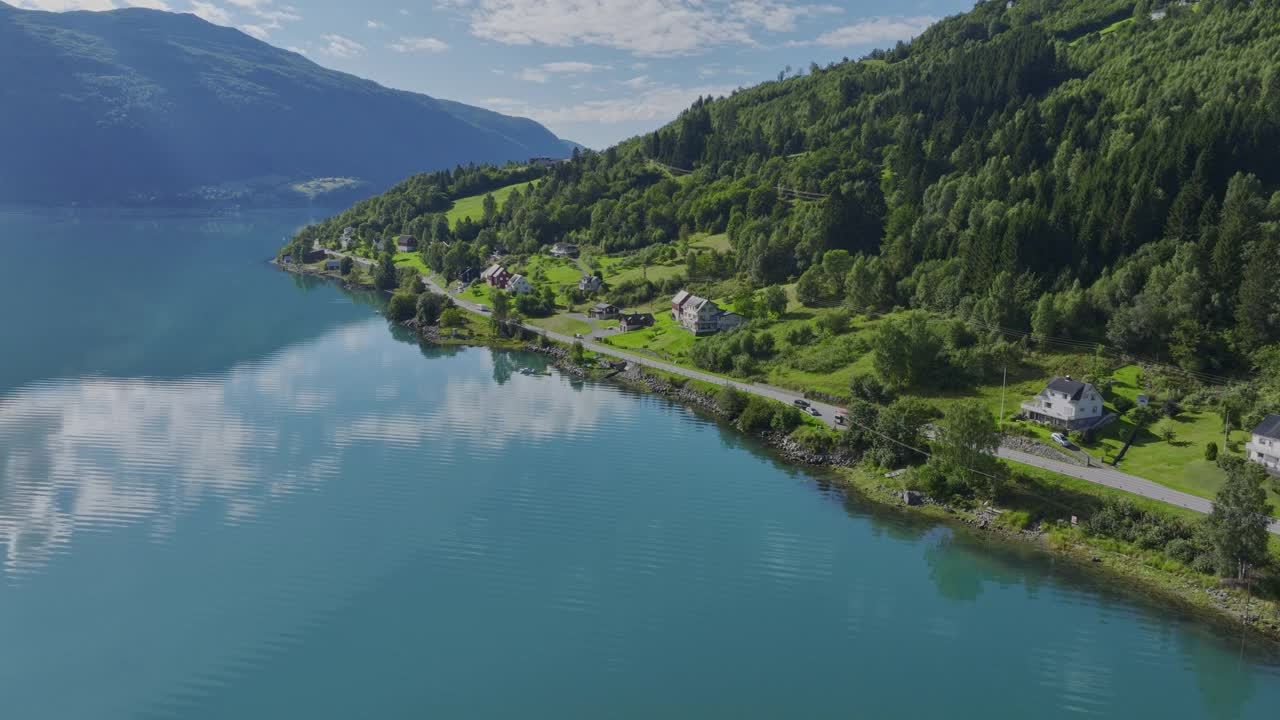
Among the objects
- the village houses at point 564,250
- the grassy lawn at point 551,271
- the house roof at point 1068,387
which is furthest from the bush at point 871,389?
the village houses at point 564,250

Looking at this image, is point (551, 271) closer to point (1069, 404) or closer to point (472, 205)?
point (472, 205)

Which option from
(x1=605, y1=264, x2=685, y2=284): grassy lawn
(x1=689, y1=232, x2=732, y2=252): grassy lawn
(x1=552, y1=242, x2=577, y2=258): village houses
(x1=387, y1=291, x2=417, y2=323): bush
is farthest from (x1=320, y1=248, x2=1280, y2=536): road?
(x1=552, y1=242, x2=577, y2=258): village houses

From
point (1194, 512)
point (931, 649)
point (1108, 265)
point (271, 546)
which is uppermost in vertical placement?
point (1108, 265)

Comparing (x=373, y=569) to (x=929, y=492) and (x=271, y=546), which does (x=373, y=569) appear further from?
(x=929, y=492)

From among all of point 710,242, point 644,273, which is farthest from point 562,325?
point 710,242

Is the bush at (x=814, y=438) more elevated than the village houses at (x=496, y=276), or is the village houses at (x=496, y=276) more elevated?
the village houses at (x=496, y=276)

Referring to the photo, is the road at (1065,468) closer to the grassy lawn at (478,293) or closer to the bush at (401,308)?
the bush at (401,308)

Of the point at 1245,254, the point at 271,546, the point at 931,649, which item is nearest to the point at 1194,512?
the point at 931,649

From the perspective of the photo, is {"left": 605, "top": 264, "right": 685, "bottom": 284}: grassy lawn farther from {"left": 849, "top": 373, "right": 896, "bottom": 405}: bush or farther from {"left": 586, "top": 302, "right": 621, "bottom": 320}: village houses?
{"left": 849, "top": 373, "right": 896, "bottom": 405}: bush

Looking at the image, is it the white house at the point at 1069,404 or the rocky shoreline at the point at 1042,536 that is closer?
the rocky shoreline at the point at 1042,536
